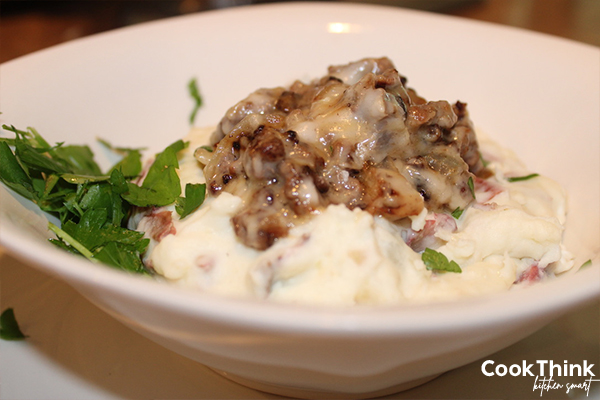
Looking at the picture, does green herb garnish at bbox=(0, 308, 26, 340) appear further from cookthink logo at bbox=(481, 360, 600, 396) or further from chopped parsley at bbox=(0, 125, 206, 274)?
cookthink logo at bbox=(481, 360, 600, 396)

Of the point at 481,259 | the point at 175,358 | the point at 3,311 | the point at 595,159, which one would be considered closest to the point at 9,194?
the point at 3,311

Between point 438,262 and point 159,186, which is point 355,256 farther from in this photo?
point 159,186

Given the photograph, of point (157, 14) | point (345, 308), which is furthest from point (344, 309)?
point (157, 14)

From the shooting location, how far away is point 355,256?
1.87 meters

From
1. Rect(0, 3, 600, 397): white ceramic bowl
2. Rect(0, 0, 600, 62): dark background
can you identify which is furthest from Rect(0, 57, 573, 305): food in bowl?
Rect(0, 0, 600, 62): dark background

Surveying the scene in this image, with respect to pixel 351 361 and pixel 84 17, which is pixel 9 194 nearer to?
pixel 351 361

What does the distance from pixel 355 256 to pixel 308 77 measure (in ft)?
4.83

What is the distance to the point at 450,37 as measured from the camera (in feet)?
12.0

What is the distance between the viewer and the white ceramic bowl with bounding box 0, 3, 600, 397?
4.40ft

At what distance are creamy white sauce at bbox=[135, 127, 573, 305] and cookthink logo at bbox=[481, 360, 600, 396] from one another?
0.30 meters

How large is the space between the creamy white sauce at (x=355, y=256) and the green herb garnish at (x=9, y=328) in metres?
0.62

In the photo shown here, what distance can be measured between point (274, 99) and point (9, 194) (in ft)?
3.94

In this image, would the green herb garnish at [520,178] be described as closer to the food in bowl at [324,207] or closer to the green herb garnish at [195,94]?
the food in bowl at [324,207]

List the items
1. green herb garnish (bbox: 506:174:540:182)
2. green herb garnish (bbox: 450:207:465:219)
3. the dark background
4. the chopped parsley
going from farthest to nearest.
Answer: the dark background, green herb garnish (bbox: 506:174:540:182), green herb garnish (bbox: 450:207:465:219), the chopped parsley
